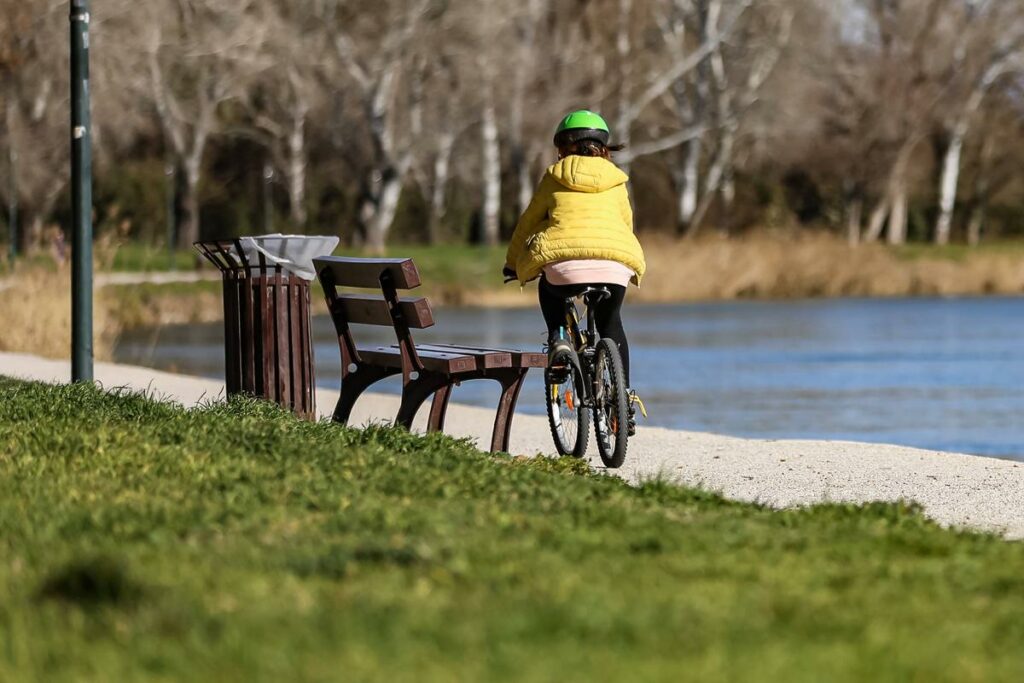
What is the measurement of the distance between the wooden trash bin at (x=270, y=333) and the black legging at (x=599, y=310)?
5.81 feet

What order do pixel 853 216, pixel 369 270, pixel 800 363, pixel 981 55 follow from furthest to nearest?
pixel 853 216 → pixel 981 55 → pixel 800 363 → pixel 369 270

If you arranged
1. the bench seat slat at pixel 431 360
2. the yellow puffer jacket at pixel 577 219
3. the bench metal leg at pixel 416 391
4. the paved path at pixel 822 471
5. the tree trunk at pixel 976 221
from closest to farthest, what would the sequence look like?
the paved path at pixel 822 471, the yellow puffer jacket at pixel 577 219, the bench seat slat at pixel 431 360, the bench metal leg at pixel 416 391, the tree trunk at pixel 976 221

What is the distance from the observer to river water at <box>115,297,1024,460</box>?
51.9 feet

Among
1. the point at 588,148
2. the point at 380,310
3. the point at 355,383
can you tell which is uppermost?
Answer: the point at 588,148

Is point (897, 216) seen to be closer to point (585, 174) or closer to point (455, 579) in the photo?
point (585, 174)

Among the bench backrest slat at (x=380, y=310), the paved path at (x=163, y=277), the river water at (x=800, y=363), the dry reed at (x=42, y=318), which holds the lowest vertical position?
the river water at (x=800, y=363)

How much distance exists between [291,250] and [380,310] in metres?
0.94

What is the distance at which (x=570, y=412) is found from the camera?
10375mm

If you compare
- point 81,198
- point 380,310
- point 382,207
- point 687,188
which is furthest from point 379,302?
point 687,188

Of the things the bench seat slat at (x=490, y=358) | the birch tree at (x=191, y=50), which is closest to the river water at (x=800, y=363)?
the bench seat slat at (x=490, y=358)

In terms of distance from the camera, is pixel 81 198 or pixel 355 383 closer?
pixel 355 383

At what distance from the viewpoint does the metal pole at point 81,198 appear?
12.5 m

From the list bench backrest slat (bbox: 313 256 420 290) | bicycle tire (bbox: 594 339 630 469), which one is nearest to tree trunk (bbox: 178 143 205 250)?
bench backrest slat (bbox: 313 256 420 290)

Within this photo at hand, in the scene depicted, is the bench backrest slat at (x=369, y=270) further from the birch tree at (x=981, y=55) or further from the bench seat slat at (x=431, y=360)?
the birch tree at (x=981, y=55)
